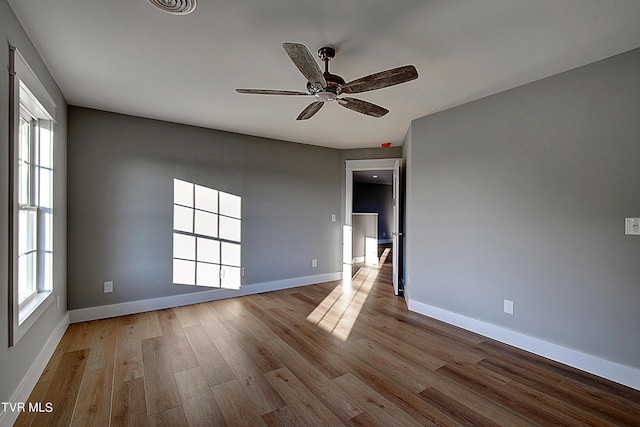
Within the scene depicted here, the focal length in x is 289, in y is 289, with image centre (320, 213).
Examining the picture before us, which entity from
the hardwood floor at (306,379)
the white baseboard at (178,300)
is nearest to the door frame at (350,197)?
the white baseboard at (178,300)

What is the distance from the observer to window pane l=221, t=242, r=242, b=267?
412 centimetres

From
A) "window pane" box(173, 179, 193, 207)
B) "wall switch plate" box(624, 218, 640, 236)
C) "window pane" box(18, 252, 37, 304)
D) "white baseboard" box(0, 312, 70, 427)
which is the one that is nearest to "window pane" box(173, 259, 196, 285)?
"window pane" box(173, 179, 193, 207)

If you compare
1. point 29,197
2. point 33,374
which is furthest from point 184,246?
point 33,374

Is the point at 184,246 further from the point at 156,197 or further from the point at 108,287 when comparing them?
the point at 108,287

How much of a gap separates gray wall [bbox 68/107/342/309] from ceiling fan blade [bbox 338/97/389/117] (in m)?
2.41

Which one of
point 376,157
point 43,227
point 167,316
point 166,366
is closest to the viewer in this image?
point 166,366

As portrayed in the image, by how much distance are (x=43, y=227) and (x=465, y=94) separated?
13.3 feet

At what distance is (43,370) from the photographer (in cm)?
221

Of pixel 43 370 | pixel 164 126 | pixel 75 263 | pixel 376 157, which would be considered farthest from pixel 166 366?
pixel 376 157

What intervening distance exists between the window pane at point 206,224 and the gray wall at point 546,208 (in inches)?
112

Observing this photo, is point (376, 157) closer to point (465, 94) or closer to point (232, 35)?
point (465, 94)

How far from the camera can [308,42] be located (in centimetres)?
199

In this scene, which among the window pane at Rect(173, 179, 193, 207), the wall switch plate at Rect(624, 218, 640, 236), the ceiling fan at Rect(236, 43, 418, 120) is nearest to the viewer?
the ceiling fan at Rect(236, 43, 418, 120)

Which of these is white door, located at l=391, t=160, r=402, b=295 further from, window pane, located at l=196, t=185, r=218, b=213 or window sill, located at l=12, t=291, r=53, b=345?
window sill, located at l=12, t=291, r=53, b=345
